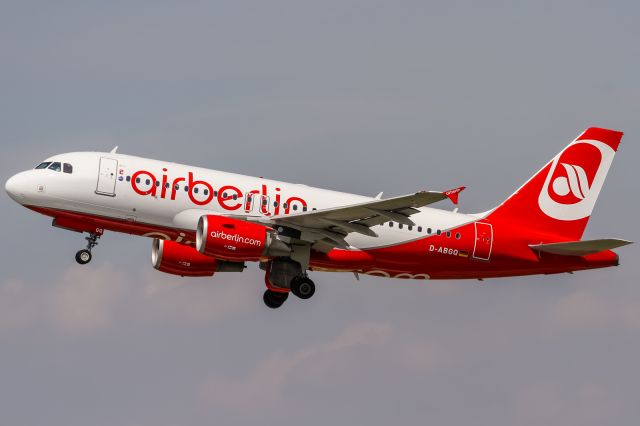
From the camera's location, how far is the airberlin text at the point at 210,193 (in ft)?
167

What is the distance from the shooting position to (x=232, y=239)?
49.9 metres

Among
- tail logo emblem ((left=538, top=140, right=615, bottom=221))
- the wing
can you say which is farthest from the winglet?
tail logo emblem ((left=538, top=140, right=615, bottom=221))

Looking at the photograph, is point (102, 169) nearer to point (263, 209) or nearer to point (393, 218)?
point (263, 209)

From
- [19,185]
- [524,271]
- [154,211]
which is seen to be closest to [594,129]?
[524,271]

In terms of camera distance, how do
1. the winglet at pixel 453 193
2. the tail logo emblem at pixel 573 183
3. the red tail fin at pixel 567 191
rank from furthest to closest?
the tail logo emblem at pixel 573 183 < the red tail fin at pixel 567 191 < the winglet at pixel 453 193

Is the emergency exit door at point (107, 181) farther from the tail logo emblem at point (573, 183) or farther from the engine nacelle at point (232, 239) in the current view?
the tail logo emblem at point (573, 183)

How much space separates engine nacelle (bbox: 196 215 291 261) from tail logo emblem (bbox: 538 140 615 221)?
1388 cm

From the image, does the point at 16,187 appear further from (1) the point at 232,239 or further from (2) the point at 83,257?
(1) the point at 232,239

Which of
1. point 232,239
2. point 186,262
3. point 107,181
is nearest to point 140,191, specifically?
point 107,181

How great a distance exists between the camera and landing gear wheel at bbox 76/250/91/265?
52.5 meters

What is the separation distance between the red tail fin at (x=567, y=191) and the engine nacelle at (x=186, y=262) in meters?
12.0

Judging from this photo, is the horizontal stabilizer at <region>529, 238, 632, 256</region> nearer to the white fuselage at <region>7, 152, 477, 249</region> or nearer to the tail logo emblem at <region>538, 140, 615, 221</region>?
the tail logo emblem at <region>538, 140, 615, 221</region>

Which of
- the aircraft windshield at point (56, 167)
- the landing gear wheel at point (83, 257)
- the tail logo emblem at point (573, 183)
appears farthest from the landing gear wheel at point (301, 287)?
the tail logo emblem at point (573, 183)

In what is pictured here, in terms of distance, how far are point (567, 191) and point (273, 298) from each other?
46.7 ft
